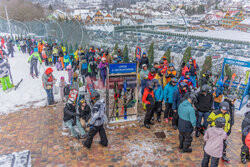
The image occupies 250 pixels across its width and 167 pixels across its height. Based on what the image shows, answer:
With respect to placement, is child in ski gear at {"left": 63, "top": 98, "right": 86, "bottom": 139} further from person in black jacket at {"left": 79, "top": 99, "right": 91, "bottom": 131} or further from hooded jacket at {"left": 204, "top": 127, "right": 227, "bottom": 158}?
hooded jacket at {"left": 204, "top": 127, "right": 227, "bottom": 158}

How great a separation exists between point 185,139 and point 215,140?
1182 mm

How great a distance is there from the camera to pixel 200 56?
1229 cm

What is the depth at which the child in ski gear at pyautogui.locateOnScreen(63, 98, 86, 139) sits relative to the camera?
4911 mm

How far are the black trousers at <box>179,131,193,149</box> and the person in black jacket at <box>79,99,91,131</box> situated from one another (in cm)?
251

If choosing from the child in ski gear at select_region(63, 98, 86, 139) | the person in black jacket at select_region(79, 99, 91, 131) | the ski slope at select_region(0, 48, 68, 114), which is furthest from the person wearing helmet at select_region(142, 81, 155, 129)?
the ski slope at select_region(0, 48, 68, 114)

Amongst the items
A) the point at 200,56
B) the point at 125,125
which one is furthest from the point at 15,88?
the point at 200,56

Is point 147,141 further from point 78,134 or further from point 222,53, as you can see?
point 222,53

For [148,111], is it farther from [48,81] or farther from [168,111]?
[48,81]

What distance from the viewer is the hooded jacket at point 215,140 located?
11.8 ft

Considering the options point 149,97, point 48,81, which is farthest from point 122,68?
point 48,81

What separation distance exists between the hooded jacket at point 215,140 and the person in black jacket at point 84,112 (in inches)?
118

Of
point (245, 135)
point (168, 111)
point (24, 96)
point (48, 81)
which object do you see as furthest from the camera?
point (24, 96)

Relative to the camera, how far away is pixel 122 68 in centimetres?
589

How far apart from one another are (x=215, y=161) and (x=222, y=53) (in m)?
9.27
